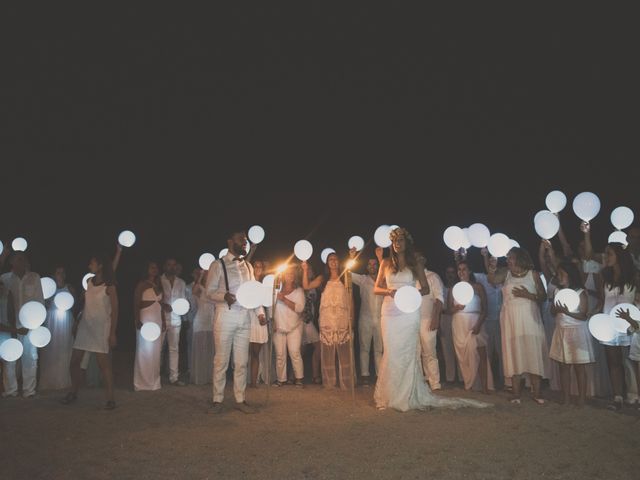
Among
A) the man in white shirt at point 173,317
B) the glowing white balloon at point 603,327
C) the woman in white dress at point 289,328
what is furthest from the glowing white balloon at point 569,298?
the man in white shirt at point 173,317

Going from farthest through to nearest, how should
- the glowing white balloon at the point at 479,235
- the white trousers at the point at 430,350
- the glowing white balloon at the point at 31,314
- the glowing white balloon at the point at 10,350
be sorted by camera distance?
the white trousers at the point at 430,350 → the glowing white balloon at the point at 479,235 → the glowing white balloon at the point at 31,314 → the glowing white balloon at the point at 10,350

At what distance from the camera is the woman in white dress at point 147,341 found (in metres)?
8.55

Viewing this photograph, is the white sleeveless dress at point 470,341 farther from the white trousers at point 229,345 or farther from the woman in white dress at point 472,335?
the white trousers at point 229,345

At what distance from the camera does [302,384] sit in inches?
357

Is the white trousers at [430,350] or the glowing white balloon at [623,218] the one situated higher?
the glowing white balloon at [623,218]

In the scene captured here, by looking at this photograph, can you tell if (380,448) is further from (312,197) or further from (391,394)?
(312,197)

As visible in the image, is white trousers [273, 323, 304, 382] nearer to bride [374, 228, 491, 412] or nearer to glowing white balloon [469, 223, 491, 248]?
bride [374, 228, 491, 412]

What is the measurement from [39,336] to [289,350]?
3800 millimetres

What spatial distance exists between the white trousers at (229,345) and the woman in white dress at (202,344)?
2660 mm

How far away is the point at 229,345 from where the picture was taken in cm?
663

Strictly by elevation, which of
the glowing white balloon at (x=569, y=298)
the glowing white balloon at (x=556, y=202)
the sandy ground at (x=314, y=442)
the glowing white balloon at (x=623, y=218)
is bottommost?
the sandy ground at (x=314, y=442)

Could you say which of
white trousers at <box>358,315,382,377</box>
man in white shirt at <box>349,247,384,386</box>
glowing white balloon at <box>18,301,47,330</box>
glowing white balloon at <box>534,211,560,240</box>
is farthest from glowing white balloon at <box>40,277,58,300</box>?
glowing white balloon at <box>534,211,560,240</box>

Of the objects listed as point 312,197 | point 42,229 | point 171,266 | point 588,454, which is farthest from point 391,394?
Answer: point 42,229

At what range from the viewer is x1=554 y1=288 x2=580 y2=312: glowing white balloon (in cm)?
670
